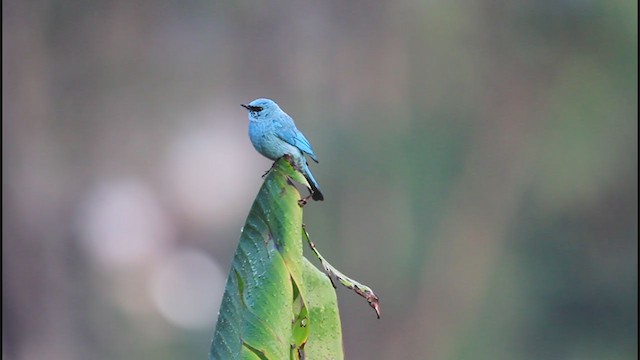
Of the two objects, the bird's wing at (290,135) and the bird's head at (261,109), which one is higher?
the bird's head at (261,109)

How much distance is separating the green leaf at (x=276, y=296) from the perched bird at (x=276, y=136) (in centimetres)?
28

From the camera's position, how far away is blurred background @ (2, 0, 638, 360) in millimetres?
6719

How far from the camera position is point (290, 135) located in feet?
5.36

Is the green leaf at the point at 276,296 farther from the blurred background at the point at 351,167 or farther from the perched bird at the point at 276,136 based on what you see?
the blurred background at the point at 351,167

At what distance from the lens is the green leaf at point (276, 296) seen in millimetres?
1236

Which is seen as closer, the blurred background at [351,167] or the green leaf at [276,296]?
the green leaf at [276,296]

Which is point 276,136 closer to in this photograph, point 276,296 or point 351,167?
point 276,296

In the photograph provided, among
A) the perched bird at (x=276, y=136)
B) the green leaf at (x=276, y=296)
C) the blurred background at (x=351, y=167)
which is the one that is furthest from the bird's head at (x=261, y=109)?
the blurred background at (x=351, y=167)

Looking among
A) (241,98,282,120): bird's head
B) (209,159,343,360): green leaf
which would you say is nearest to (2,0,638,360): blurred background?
(241,98,282,120): bird's head

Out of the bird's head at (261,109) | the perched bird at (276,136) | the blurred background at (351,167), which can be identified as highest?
the bird's head at (261,109)

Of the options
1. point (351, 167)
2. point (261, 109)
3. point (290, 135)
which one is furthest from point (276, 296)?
point (351, 167)

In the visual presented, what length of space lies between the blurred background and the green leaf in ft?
17.3

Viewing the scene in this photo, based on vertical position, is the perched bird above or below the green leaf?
above

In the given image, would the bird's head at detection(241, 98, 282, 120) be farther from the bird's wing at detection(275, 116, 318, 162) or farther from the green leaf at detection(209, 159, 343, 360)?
the green leaf at detection(209, 159, 343, 360)
